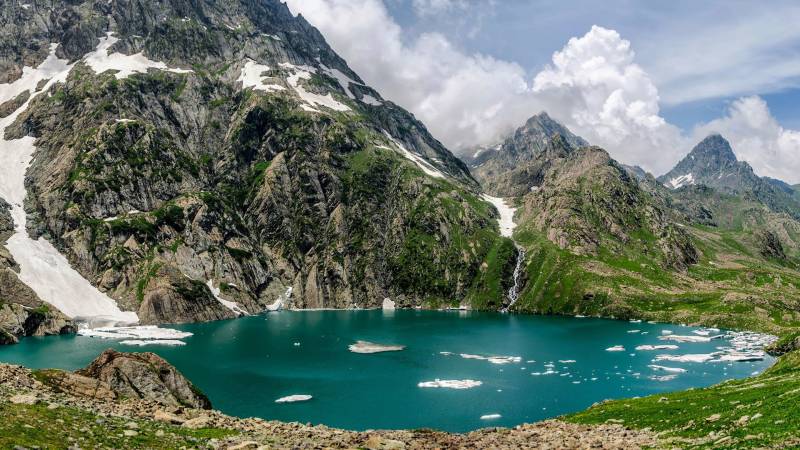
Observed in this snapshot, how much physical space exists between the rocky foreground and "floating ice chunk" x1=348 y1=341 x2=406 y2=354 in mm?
112987

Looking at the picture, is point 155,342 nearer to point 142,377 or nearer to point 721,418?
point 142,377

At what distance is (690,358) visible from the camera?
155750 mm

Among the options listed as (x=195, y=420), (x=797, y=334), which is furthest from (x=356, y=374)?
(x=797, y=334)

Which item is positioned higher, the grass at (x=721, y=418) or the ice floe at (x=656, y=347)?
the grass at (x=721, y=418)

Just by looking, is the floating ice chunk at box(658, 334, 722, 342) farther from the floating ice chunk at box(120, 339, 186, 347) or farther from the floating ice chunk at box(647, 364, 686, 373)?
the floating ice chunk at box(120, 339, 186, 347)

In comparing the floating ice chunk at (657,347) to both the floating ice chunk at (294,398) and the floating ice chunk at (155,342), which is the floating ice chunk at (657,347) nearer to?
the floating ice chunk at (294,398)

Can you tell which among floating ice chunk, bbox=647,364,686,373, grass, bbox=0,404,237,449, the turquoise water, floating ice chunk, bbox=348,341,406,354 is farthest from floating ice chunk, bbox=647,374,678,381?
grass, bbox=0,404,237,449

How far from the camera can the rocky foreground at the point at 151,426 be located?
90.5ft

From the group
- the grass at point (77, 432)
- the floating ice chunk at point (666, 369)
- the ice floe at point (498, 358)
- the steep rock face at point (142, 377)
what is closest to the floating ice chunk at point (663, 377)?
the floating ice chunk at point (666, 369)

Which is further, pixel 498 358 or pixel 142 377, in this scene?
pixel 498 358

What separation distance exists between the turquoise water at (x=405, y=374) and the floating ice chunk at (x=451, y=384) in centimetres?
252

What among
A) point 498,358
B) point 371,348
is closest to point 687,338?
point 498,358

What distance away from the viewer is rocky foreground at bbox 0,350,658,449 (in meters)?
27.6

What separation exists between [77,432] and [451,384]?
4171 inches
